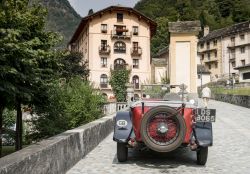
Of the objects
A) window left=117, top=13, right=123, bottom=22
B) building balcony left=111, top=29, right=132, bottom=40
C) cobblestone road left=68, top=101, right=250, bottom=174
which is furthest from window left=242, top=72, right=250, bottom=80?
cobblestone road left=68, top=101, right=250, bottom=174

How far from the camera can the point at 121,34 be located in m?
65.6

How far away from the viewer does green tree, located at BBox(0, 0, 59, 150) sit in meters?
9.71

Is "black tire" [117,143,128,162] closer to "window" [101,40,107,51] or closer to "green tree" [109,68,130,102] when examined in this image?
"green tree" [109,68,130,102]

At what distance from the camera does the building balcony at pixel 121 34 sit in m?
64.4

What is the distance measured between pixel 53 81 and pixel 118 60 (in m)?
49.0

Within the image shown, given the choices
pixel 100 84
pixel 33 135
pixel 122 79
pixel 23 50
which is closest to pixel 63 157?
pixel 23 50

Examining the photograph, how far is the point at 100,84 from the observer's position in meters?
62.8

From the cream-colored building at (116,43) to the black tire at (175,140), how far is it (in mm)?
54296

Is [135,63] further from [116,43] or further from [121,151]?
[121,151]

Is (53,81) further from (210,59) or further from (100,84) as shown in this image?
(210,59)

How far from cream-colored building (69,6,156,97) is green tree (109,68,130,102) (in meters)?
22.8

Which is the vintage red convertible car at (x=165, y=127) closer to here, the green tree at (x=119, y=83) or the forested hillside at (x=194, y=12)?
the green tree at (x=119, y=83)

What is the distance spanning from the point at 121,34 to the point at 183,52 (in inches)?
1305

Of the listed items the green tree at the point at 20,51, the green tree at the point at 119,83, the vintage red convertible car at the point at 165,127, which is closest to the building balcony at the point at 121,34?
the green tree at the point at 119,83
